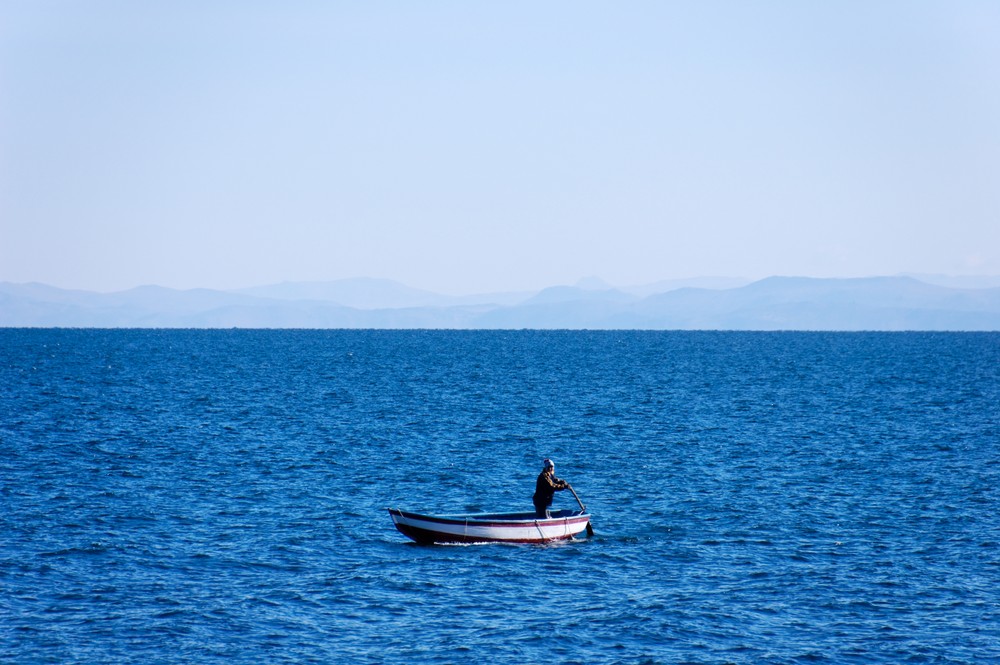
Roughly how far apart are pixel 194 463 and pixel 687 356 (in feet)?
412

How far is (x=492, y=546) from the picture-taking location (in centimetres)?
3481

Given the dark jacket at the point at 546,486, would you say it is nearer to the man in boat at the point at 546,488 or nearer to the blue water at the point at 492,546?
the man in boat at the point at 546,488

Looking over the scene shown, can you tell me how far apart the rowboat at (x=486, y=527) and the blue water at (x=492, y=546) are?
533 mm

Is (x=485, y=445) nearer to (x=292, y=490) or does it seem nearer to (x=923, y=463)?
(x=292, y=490)

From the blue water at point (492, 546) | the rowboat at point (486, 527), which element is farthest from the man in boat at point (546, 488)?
the blue water at point (492, 546)

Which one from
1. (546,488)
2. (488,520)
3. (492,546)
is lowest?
(492,546)

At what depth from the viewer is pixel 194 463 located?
49.7 m

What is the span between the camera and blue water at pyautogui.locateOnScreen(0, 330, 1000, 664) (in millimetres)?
25031

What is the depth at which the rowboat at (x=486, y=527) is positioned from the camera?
34094 mm

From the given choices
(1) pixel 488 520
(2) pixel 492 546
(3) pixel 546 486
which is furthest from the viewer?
(3) pixel 546 486

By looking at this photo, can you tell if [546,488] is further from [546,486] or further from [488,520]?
[488,520]

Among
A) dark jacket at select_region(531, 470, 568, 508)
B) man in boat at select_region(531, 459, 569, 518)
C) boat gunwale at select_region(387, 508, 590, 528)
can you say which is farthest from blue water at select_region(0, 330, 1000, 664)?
dark jacket at select_region(531, 470, 568, 508)

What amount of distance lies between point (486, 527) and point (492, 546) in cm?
75


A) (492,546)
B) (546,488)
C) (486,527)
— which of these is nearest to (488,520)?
(486,527)
